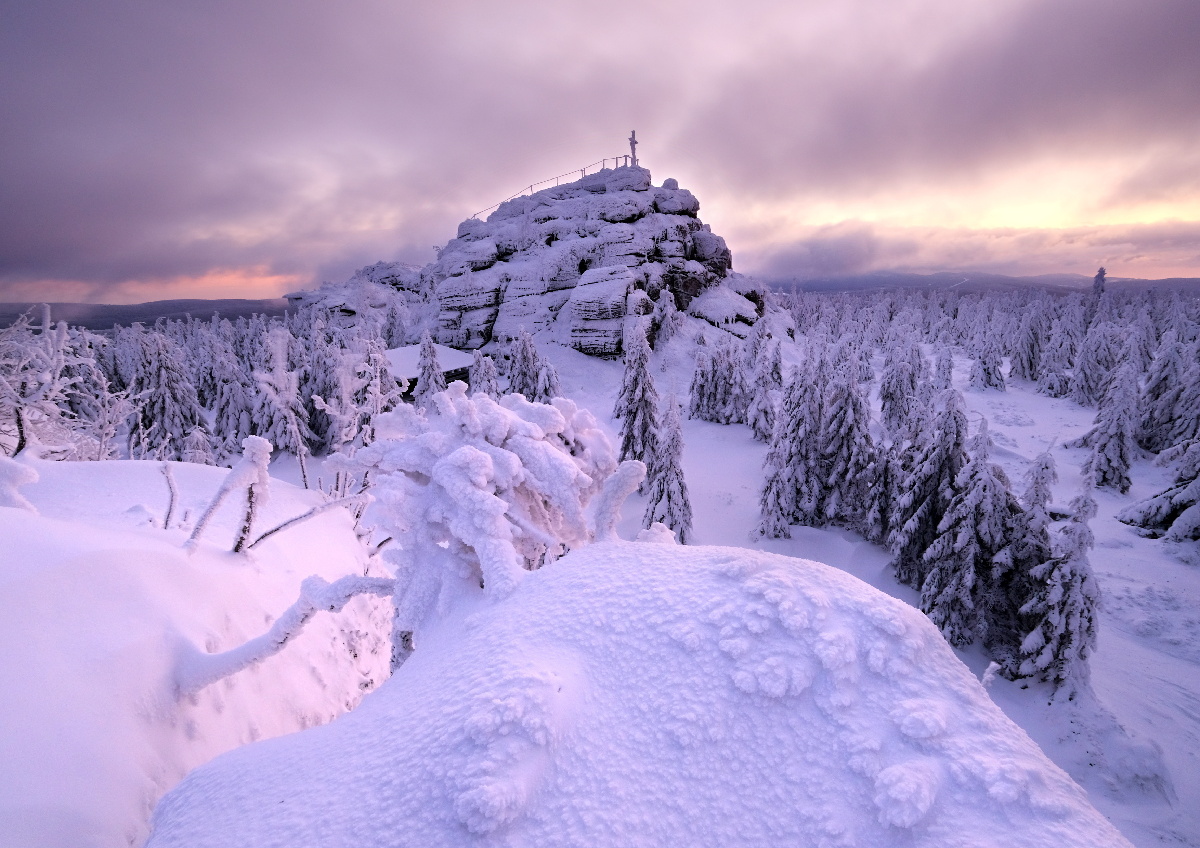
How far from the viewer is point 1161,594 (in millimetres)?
16234

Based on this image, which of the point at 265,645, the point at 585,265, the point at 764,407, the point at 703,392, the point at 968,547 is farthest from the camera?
the point at 585,265

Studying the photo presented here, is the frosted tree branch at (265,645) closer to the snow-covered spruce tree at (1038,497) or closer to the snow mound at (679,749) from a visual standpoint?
the snow mound at (679,749)

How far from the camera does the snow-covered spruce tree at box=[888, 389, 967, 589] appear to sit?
1559cm

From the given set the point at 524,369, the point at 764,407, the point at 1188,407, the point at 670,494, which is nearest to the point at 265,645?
the point at 670,494

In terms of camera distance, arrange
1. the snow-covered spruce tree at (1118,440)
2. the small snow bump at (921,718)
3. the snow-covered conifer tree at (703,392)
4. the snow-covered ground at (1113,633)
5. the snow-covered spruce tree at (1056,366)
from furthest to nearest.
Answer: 1. the snow-covered spruce tree at (1056,366)
2. the snow-covered conifer tree at (703,392)
3. the snow-covered spruce tree at (1118,440)
4. the snow-covered ground at (1113,633)
5. the small snow bump at (921,718)

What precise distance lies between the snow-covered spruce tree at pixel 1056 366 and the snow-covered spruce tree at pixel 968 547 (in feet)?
134

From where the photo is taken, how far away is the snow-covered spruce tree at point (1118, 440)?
24.6 m

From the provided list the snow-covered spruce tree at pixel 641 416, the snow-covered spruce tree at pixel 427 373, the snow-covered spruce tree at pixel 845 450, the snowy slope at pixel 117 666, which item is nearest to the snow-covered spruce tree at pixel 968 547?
the snow-covered spruce tree at pixel 845 450

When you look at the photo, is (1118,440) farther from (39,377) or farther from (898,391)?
(39,377)

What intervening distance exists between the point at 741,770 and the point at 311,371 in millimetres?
34954

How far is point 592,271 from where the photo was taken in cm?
4562

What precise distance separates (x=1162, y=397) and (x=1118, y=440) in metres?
6.72

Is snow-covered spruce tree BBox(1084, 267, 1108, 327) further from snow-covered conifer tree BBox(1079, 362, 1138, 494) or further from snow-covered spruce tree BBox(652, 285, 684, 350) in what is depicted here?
snow-covered spruce tree BBox(652, 285, 684, 350)

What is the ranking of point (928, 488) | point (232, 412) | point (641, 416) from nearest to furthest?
point (928, 488) → point (641, 416) → point (232, 412)
